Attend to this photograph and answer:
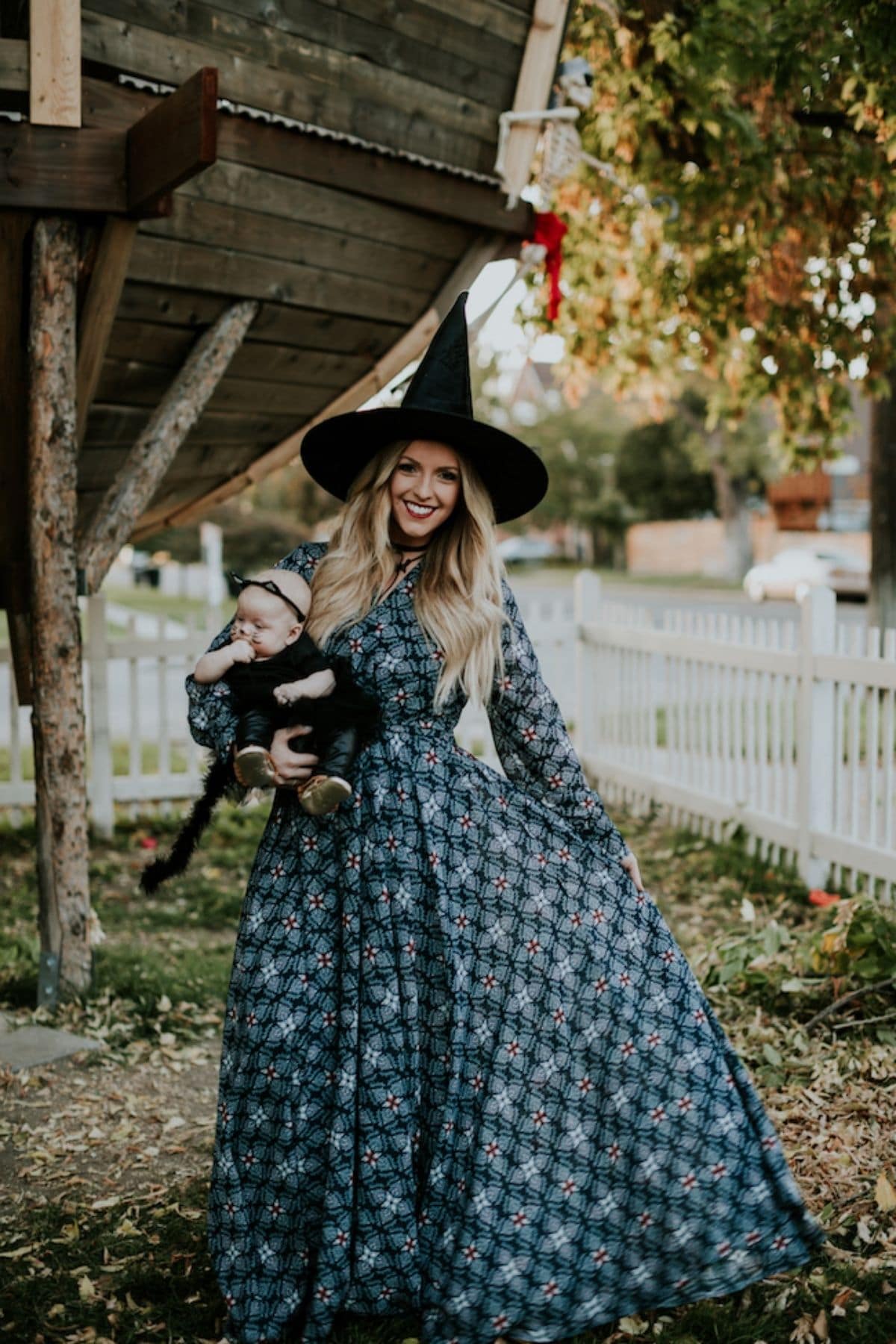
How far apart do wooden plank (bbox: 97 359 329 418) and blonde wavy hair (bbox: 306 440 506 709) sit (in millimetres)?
2684

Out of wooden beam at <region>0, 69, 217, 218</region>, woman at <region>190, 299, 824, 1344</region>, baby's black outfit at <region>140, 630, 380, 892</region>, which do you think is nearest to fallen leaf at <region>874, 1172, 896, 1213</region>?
woman at <region>190, 299, 824, 1344</region>

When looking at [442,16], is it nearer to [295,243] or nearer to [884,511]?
[295,243]

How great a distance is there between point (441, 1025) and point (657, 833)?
5170mm

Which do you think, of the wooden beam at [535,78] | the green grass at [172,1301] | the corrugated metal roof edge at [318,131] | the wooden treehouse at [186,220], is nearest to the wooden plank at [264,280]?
the wooden treehouse at [186,220]

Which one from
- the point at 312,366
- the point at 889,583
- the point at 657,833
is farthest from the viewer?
the point at 889,583

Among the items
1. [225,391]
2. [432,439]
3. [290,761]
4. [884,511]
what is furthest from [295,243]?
[884,511]

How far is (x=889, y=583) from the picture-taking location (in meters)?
10.6

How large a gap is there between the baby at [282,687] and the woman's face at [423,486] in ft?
0.96

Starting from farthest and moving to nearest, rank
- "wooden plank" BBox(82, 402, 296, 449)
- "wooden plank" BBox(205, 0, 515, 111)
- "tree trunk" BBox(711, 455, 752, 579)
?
"tree trunk" BBox(711, 455, 752, 579) < "wooden plank" BBox(82, 402, 296, 449) < "wooden plank" BBox(205, 0, 515, 111)

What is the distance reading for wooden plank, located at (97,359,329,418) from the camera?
5.35 m

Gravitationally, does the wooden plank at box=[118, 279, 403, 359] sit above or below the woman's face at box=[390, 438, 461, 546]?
above

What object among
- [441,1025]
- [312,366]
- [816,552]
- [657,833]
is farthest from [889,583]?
[816,552]

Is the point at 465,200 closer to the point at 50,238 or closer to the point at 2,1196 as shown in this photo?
the point at 50,238

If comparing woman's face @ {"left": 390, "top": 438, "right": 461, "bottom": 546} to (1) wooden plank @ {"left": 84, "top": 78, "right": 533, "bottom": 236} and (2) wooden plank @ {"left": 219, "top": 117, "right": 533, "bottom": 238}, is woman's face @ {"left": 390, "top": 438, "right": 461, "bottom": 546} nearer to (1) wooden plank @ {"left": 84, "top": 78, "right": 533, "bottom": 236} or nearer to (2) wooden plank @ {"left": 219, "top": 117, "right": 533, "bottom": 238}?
(1) wooden plank @ {"left": 84, "top": 78, "right": 533, "bottom": 236}
